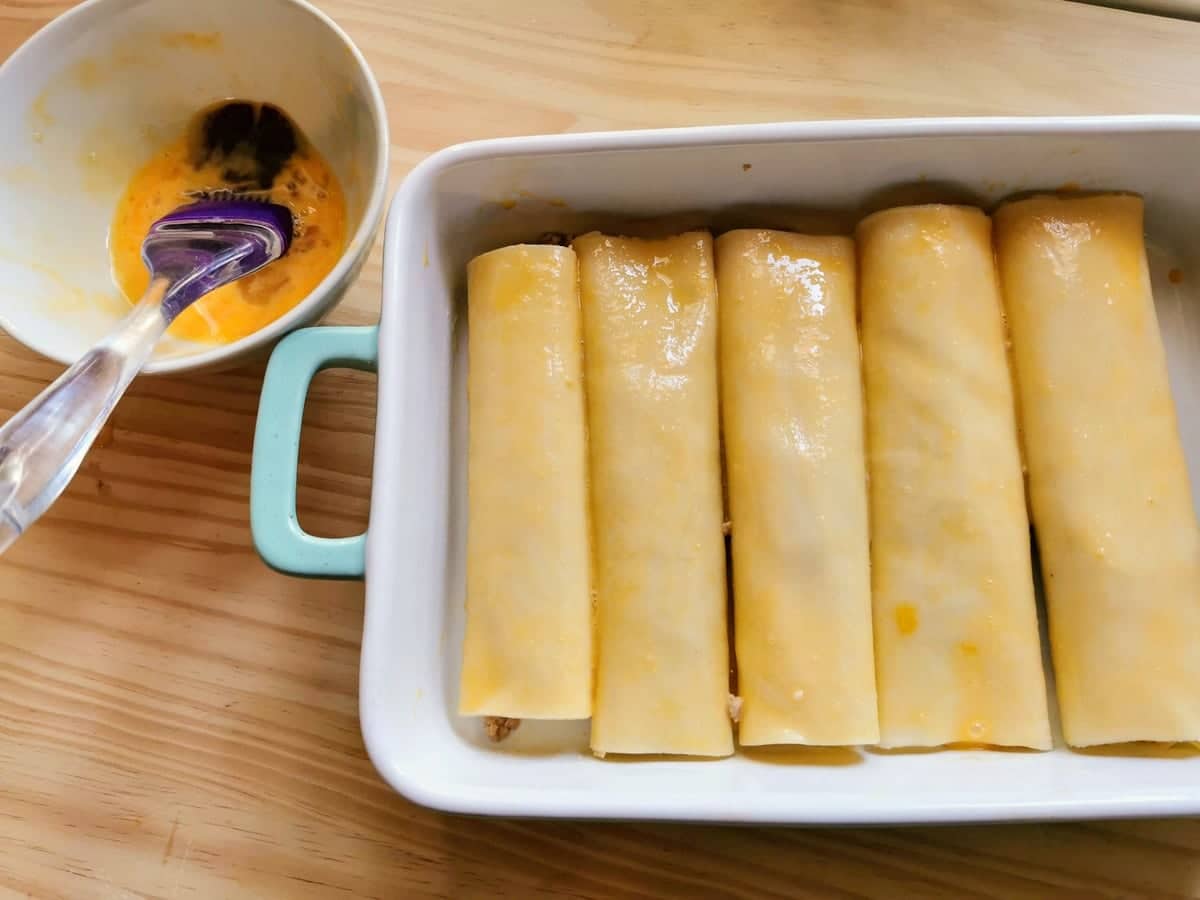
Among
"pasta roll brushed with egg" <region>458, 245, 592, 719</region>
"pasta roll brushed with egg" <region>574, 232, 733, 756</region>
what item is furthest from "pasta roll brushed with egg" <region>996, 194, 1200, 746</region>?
"pasta roll brushed with egg" <region>458, 245, 592, 719</region>

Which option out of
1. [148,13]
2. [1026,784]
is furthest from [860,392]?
[148,13]

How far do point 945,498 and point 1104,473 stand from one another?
138mm

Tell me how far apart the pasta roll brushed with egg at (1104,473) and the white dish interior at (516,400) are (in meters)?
0.04

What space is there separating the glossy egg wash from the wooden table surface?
0.24 feet

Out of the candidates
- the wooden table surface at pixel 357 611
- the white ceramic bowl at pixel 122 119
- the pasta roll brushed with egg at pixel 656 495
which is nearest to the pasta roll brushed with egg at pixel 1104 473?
the wooden table surface at pixel 357 611

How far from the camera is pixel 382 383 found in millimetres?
684

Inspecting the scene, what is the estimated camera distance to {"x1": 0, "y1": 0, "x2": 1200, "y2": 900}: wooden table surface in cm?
75

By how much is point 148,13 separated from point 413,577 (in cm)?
56

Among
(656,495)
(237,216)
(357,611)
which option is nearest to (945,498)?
(656,495)

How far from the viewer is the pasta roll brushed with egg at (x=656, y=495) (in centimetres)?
74

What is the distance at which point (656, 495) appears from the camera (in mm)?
756

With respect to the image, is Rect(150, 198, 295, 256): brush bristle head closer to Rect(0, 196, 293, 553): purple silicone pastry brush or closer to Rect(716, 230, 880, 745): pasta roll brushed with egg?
Rect(0, 196, 293, 553): purple silicone pastry brush

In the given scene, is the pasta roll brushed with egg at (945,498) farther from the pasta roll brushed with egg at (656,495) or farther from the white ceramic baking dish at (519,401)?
the pasta roll brushed with egg at (656,495)

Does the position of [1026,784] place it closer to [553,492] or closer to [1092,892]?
[1092,892]
